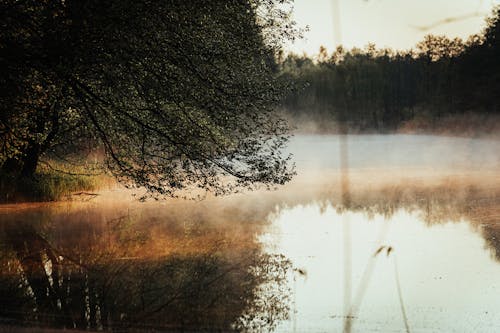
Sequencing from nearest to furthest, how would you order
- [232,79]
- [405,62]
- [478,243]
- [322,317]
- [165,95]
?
1. [322,317]
2. [165,95]
3. [232,79]
4. [478,243]
5. [405,62]

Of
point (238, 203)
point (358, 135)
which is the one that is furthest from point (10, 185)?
point (358, 135)

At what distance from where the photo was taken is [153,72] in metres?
10.4

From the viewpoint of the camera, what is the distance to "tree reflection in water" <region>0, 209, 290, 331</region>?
27.4 ft

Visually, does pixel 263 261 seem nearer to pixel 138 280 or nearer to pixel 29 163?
pixel 138 280

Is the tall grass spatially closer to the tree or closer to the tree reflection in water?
the tree reflection in water

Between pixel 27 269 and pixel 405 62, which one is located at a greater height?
pixel 405 62

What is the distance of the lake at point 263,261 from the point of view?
8445 mm

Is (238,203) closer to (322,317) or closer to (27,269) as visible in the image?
(27,269)

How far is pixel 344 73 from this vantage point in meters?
59.4

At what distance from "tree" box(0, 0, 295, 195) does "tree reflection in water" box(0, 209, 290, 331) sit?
5.55ft

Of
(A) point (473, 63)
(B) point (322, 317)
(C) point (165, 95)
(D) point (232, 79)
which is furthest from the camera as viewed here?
(A) point (473, 63)

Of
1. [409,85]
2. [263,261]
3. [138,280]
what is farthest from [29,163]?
[409,85]

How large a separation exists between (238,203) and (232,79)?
9.39 m

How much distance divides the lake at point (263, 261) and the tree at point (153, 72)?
201 cm
